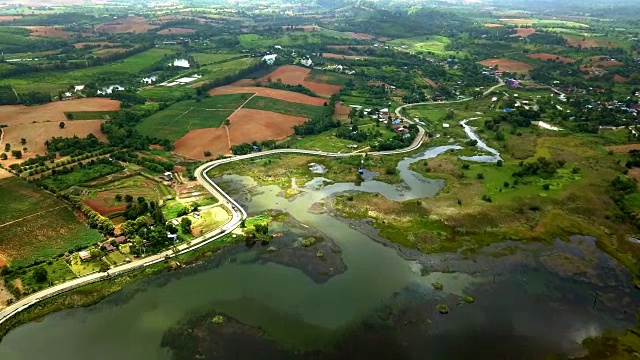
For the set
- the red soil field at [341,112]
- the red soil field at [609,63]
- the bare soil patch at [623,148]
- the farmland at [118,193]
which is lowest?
the red soil field at [341,112]

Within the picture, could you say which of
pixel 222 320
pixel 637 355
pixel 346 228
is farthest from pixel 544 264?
pixel 222 320

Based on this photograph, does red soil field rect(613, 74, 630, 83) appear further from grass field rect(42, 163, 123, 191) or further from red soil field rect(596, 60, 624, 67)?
grass field rect(42, 163, 123, 191)

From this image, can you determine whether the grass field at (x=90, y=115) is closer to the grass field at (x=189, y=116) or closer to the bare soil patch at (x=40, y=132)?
the bare soil patch at (x=40, y=132)

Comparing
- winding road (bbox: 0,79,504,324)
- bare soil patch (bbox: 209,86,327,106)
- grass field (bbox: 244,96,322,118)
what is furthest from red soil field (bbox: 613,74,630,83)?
grass field (bbox: 244,96,322,118)

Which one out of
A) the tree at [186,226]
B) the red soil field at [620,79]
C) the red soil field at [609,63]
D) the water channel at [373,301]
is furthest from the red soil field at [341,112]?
the red soil field at [609,63]

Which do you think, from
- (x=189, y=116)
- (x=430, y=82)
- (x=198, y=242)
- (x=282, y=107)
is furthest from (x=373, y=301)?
(x=430, y=82)

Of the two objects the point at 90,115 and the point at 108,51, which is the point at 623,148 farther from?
the point at 108,51
